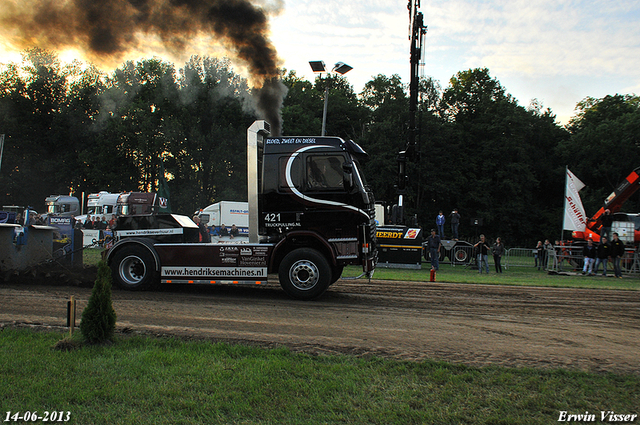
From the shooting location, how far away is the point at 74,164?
51.4m

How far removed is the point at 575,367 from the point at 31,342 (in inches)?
258

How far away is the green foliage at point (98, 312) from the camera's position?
5.29 metres

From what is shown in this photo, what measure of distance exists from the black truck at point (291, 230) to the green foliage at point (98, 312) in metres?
4.03

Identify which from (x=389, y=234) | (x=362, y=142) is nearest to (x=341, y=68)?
(x=389, y=234)

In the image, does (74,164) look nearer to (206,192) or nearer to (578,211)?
(206,192)

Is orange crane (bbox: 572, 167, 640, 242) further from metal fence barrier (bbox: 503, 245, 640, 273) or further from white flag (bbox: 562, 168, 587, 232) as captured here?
metal fence barrier (bbox: 503, 245, 640, 273)

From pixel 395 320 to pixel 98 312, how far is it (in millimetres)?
4525

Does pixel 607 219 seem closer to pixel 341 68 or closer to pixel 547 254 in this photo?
pixel 547 254

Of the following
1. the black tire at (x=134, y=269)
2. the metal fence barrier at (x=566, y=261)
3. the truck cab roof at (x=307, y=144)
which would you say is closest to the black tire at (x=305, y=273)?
the truck cab roof at (x=307, y=144)

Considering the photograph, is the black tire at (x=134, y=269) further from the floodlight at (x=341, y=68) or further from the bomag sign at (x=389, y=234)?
the floodlight at (x=341, y=68)

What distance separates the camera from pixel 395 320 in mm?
7441

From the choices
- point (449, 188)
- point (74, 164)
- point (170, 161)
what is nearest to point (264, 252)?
point (170, 161)

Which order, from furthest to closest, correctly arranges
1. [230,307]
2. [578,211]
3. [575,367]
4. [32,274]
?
[578,211] < [32,274] < [230,307] < [575,367]

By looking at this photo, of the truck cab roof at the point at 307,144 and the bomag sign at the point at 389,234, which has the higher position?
the truck cab roof at the point at 307,144
